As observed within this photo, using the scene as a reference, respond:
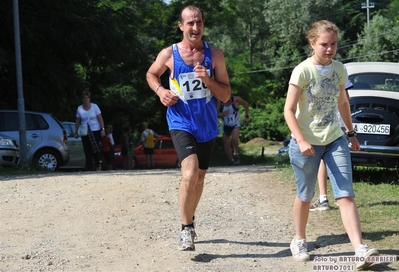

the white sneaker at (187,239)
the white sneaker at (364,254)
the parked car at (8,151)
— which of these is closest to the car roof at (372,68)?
the white sneaker at (187,239)

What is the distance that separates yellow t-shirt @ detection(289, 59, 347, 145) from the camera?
6.23 metres

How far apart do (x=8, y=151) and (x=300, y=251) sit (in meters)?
12.1

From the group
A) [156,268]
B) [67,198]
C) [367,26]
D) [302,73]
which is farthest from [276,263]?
[367,26]

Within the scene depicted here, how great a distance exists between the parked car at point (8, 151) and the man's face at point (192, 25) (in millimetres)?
11503

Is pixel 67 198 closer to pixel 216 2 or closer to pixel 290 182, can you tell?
pixel 290 182

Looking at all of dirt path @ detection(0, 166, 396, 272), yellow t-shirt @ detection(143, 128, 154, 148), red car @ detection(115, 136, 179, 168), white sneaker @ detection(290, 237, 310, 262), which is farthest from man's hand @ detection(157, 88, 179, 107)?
red car @ detection(115, 136, 179, 168)

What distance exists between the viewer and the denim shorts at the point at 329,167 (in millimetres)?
6188

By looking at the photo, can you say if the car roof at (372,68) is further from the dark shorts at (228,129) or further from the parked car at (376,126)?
the dark shorts at (228,129)

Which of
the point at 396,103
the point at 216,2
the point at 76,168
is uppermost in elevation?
the point at 216,2

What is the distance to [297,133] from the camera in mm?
6105

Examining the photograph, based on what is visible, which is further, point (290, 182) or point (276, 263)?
point (290, 182)

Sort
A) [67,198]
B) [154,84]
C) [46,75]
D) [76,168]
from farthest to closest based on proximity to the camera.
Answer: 1. [76,168]
2. [46,75]
3. [67,198]
4. [154,84]

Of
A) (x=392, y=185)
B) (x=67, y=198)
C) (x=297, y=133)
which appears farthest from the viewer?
(x=392, y=185)

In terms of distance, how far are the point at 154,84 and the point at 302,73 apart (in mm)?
1388
